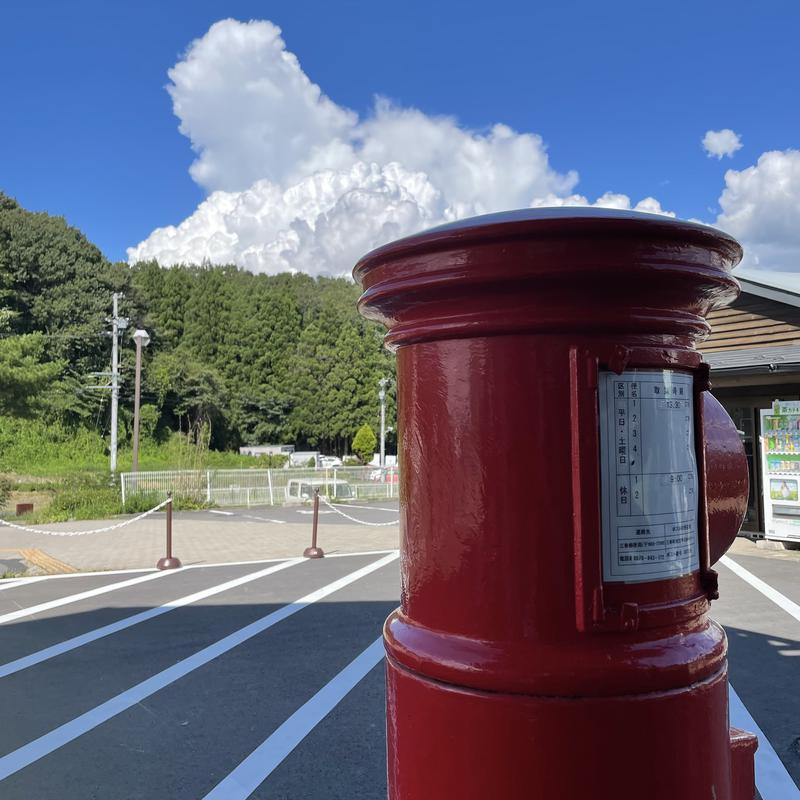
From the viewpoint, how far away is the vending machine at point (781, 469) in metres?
11.1

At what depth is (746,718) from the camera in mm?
4230

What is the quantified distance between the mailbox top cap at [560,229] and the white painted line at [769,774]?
255cm

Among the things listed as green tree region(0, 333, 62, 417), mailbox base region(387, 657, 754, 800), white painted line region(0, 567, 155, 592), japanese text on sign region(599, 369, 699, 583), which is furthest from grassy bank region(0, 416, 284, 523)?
japanese text on sign region(599, 369, 699, 583)

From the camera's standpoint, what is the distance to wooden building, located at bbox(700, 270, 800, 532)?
11.4m

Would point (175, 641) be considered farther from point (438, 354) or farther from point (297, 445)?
point (297, 445)

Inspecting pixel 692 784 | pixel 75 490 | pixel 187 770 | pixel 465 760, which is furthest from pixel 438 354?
pixel 75 490

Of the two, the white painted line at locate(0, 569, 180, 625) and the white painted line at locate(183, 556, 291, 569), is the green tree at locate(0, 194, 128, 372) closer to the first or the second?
the white painted line at locate(183, 556, 291, 569)

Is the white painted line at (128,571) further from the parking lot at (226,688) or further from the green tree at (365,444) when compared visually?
the green tree at (365,444)

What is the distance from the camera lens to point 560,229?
3.81ft

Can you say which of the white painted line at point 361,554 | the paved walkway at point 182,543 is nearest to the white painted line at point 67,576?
the paved walkway at point 182,543

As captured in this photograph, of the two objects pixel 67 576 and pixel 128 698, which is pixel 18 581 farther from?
pixel 128 698

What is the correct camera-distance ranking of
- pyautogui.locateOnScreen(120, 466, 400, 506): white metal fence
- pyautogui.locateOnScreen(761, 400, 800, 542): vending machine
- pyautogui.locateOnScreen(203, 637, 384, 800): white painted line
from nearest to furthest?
pyautogui.locateOnScreen(203, 637, 384, 800): white painted line, pyautogui.locateOnScreen(761, 400, 800, 542): vending machine, pyautogui.locateOnScreen(120, 466, 400, 506): white metal fence

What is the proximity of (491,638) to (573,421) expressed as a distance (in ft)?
1.35

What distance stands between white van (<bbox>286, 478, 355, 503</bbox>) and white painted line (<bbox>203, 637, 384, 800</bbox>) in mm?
18930
